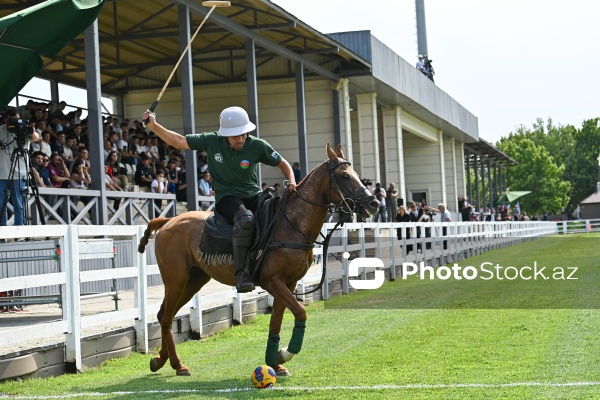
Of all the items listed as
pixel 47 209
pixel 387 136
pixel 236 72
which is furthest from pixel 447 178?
pixel 47 209

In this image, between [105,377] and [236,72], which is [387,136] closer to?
[236,72]

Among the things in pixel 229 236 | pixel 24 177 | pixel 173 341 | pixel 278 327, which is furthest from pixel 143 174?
pixel 278 327

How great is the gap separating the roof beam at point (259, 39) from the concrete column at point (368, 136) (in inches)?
163

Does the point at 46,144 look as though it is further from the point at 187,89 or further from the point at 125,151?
the point at 125,151

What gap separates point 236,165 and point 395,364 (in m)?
2.23

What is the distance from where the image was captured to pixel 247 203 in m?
9.12

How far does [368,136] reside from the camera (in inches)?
1427

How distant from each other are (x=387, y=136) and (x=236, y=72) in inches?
361

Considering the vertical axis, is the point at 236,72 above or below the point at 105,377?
above

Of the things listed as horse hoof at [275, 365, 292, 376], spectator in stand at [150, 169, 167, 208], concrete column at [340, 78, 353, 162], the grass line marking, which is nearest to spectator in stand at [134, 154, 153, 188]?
spectator in stand at [150, 169, 167, 208]

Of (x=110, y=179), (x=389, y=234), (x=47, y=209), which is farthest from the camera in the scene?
(x=389, y=234)

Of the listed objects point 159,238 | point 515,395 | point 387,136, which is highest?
point 387,136

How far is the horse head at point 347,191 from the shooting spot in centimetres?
865

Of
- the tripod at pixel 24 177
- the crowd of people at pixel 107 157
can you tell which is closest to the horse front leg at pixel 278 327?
the tripod at pixel 24 177
